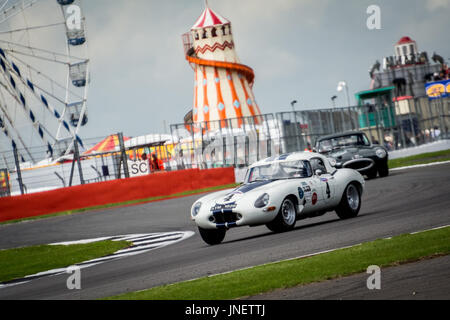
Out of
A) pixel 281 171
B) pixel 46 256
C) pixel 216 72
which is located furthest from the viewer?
pixel 216 72

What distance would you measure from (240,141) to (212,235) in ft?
67.1

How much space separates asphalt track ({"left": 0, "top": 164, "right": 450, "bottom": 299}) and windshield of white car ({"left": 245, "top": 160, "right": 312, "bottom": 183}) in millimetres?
899

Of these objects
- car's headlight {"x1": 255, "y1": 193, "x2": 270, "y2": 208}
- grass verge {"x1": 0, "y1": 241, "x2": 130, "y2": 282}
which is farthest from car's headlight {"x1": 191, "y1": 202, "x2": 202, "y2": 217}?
grass verge {"x1": 0, "y1": 241, "x2": 130, "y2": 282}

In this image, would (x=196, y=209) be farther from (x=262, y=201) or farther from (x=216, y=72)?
(x=216, y=72)

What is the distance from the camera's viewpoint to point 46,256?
15.0 m

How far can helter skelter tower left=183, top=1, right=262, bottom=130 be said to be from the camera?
5312 cm

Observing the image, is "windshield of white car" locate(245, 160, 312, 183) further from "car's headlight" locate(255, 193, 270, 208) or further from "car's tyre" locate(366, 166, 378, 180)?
"car's tyre" locate(366, 166, 378, 180)

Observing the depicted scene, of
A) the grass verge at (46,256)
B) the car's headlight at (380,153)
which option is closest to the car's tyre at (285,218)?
the grass verge at (46,256)

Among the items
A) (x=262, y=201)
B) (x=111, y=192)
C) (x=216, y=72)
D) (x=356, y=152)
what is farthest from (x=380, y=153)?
(x=216, y=72)

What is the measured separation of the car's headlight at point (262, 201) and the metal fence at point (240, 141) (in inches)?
676

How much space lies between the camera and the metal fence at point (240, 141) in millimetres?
30227

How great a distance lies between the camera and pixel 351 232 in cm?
1134

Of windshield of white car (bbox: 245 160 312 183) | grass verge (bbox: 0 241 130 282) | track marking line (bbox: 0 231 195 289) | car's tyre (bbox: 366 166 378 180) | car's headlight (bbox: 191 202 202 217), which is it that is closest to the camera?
track marking line (bbox: 0 231 195 289)

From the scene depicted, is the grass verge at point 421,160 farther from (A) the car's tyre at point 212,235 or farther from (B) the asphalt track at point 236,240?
(A) the car's tyre at point 212,235
